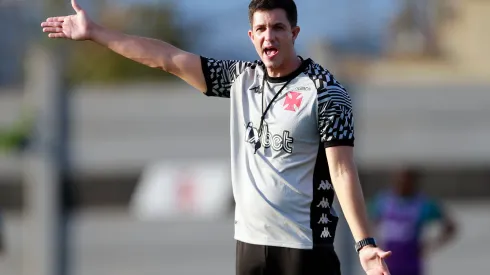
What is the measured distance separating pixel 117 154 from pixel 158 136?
0.75 meters

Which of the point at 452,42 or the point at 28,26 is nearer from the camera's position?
the point at 452,42

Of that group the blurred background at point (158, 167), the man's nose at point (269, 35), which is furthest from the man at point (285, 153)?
the blurred background at point (158, 167)

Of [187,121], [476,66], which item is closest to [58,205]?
[187,121]

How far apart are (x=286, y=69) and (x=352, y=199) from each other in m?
Answer: 0.67

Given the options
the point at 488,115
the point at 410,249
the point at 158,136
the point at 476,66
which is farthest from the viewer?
the point at 476,66

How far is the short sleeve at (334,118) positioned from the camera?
491cm

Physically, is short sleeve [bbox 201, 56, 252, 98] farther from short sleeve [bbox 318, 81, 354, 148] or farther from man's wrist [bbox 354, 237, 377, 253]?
man's wrist [bbox 354, 237, 377, 253]

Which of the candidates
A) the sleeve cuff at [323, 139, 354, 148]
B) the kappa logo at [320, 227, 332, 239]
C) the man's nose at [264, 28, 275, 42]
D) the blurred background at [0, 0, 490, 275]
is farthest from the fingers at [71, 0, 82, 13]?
the blurred background at [0, 0, 490, 275]

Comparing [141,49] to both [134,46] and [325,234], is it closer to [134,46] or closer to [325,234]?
[134,46]

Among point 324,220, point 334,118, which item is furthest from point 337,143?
point 324,220

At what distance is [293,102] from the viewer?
4996mm

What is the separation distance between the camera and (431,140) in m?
16.4

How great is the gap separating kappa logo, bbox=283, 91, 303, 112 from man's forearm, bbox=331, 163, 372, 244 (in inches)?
13.7

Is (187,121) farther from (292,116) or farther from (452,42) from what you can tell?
(292,116)
